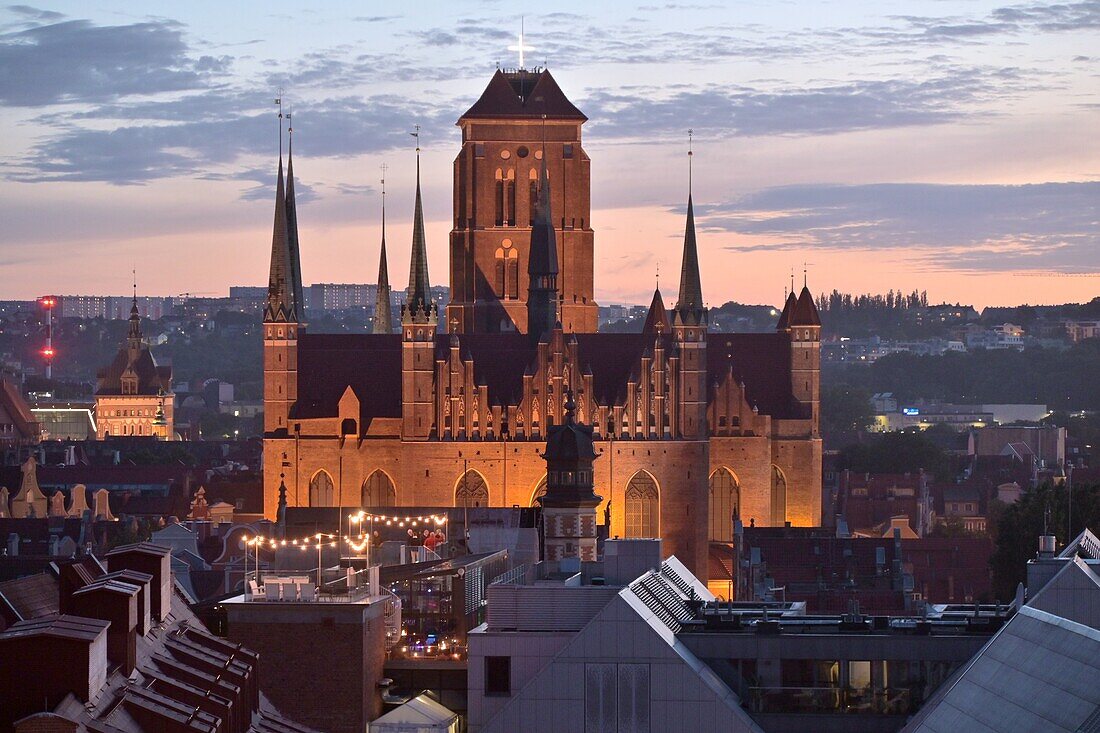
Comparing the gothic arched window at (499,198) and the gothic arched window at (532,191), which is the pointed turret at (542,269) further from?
the gothic arched window at (499,198)

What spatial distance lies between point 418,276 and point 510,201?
26.4 ft

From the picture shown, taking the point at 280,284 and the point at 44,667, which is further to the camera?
the point at 280,284

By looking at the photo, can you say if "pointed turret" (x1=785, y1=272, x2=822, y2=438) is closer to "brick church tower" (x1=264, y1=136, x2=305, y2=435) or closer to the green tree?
the green tree

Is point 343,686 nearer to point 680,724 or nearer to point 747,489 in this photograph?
point 680,724

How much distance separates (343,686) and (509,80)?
10570cm

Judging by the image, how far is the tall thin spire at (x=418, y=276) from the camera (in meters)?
161

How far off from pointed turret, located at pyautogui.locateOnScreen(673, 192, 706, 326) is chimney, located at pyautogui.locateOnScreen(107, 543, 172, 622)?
298 feet

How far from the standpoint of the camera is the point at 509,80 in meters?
180

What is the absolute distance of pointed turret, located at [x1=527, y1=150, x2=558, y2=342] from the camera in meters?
168

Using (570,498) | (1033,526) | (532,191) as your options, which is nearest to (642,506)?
(532,191)

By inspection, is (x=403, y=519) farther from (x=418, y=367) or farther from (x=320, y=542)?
(x=320, y=542)

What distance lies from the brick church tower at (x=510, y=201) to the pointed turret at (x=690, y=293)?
9.19 metres

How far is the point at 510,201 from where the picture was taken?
174750 millimetres

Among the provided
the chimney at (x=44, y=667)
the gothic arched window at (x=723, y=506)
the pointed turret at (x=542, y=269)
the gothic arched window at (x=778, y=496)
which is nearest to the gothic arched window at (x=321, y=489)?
the pointed turret at (x=542, y=269)
